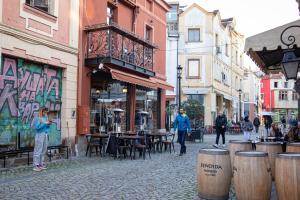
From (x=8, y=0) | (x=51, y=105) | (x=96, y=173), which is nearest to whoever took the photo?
(x=96, y=173)

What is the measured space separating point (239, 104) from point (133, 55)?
3647 centimetres

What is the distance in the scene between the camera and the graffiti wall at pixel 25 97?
39.8 feet

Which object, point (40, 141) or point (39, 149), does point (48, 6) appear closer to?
point (40, 141)

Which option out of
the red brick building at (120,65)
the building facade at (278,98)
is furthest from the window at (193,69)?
the building facade at (278,98)

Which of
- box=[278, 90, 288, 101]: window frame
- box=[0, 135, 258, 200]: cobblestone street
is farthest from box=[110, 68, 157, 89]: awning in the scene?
box=[278, 90, 288, 101]: window frame

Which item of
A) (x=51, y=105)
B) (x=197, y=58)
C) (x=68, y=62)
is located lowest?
(x=51, y=105)

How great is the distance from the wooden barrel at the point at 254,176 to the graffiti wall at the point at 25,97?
7743mm

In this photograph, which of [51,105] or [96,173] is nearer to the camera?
[96,173]

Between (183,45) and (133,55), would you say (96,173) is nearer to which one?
(133,55)

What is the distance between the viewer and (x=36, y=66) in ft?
44.5

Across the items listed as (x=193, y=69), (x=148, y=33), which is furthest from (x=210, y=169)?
(x=193, y=69)

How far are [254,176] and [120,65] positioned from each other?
10785 mm

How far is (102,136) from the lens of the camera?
15.1m

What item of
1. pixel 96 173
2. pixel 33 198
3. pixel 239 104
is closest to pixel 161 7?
pixel 96 173
